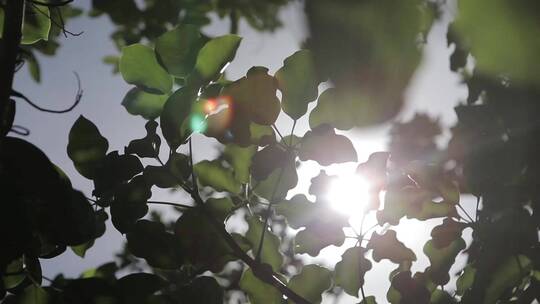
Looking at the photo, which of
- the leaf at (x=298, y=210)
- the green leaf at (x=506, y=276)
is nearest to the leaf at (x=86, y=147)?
the leaf at (x=298, y=210)

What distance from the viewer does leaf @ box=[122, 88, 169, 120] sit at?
132 centimetres

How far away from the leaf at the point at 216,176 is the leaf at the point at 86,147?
270 millimetres

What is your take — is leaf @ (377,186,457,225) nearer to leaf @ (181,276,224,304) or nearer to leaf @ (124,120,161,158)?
leaf @ (181,276,224,304)

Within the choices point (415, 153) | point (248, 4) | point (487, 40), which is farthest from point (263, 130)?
point (248, 4)

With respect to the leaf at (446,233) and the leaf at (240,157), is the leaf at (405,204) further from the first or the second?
the leaf at (240,157)

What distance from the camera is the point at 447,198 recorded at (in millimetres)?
1501

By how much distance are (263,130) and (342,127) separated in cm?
21

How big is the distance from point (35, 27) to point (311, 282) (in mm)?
1119

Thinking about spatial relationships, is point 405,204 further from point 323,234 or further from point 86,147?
point 86,147

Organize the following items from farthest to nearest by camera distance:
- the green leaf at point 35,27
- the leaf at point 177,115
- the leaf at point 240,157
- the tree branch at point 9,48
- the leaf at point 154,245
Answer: the green leaf at point 35,27 → the leaf at point 240,157 → the leaf at point 154,245 → the leaf at point 177,115 → the tree branch at point 9,48

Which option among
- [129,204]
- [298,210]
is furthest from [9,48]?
[298,210]

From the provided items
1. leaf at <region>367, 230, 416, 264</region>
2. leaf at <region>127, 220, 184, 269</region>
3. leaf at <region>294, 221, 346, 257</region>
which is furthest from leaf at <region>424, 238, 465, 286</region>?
leaf at <region>127, 220, 184, 269</region>

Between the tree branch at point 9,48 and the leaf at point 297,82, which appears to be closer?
the tree branch at point 9,48

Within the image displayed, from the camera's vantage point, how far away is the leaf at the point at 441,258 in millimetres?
1521
